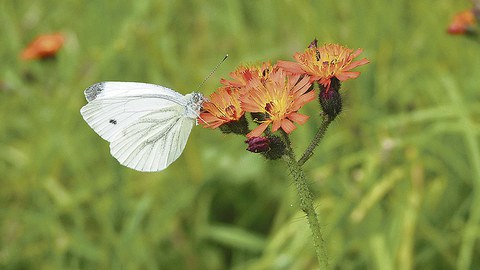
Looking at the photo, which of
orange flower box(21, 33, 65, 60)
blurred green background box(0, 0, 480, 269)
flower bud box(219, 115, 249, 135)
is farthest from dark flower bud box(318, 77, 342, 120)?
orange flower box(21, 33, 65, 60)

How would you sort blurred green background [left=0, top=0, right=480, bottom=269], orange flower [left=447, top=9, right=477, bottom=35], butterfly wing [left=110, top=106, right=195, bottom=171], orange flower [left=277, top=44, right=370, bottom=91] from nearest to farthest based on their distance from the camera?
orange flower [left=277, top=44, right=370, bottom=91], butterfly wing [left=110, top=106, right=195, bottom=171], orange flower [left=447, top=9, right=477, bottom=35], blurred green background [left=0, top=0, right=480, bottom=269]

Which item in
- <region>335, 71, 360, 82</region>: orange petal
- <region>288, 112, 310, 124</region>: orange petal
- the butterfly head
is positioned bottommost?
<region>288, 112, 310, 124</region>: orange petal

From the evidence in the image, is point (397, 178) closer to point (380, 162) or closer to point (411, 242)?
point (380, 162)

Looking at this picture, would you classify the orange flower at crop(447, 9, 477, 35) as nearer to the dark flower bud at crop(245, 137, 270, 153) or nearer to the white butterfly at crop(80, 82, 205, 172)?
the white butterfly at crop(80, 82, 205, 172)

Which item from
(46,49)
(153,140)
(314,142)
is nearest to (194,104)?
(153,140)

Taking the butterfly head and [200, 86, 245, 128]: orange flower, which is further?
the butterfly head

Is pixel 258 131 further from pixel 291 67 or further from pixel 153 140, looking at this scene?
pixel 153 140

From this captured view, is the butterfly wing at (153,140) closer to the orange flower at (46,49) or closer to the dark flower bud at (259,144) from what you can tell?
the dark flower bud at (259,144)
